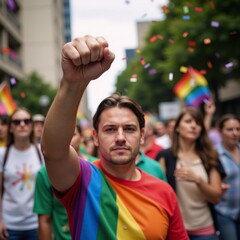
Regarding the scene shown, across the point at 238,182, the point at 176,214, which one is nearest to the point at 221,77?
the point at 238,182

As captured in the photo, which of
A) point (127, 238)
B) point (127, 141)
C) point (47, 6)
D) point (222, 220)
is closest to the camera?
point (127, 238)

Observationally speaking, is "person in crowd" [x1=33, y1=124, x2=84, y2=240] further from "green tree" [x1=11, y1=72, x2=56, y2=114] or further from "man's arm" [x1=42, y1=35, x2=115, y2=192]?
"green tree" [x1=11, y1=72, x2=56, y2=114]

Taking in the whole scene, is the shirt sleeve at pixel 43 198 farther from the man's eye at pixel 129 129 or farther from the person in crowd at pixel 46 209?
the man's eye at pixel 129 129

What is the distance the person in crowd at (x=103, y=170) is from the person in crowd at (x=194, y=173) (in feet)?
4.88

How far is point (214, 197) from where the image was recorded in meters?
3.64

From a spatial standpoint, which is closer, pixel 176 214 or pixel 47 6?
pixel 176 214

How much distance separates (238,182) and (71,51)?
325cm

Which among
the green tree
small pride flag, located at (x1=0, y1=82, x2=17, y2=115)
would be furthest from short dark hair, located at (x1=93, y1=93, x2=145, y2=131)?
the green tree

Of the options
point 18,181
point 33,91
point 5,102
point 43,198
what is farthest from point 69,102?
point 33,91

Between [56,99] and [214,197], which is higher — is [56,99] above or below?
above

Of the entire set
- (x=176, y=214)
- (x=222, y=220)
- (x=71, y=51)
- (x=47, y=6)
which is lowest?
(x=222, y=220)

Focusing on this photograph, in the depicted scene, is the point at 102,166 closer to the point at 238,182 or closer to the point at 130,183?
the point at 130,183

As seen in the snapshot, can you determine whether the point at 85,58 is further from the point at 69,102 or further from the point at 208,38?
the point at 208,38

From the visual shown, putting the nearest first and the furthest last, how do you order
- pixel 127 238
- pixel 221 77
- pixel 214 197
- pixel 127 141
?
pixel 127 238
pixel 127 141
pixel 214 197
pixel 221 77
